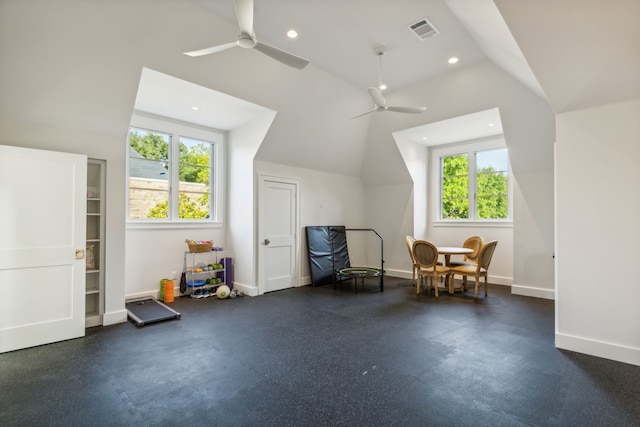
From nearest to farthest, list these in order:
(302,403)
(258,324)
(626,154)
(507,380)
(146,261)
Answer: (302,403) → (507,380) → (626,154) → (258,324) → (146,261)

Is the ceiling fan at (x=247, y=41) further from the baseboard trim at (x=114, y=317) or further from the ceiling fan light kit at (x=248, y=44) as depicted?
the baseboard trim at (x=114, y=317)

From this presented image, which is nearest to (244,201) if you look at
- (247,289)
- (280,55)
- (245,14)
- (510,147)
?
(247,289)

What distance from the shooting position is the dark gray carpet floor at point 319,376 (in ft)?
7.20

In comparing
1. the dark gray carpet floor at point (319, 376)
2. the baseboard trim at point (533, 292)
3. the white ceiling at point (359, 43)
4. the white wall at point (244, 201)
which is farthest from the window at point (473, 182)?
the white wall at point (244, 201)

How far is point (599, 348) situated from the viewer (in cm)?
310

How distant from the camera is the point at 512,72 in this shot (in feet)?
14.4

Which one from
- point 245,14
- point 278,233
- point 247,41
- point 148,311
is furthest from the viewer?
point 278,233

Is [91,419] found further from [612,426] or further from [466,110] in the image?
[466,110]

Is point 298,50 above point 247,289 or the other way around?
above

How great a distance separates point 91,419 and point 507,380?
328cm

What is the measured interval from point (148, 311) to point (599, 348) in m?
5.53

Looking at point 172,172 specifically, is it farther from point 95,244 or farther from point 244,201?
point 95,244

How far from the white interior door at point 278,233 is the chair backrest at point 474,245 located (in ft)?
12.2

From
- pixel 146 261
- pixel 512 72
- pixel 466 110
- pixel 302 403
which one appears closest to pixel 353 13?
pixel 512 72
